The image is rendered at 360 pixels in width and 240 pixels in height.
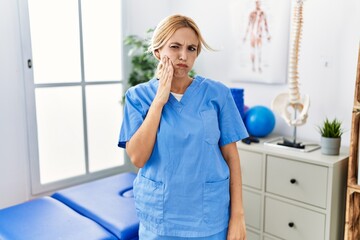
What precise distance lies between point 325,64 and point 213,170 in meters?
1.26

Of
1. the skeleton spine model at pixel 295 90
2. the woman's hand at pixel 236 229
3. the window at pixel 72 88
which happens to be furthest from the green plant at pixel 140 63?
the woman's hand at pixel 236 229

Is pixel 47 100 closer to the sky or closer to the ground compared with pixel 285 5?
closer to the ground

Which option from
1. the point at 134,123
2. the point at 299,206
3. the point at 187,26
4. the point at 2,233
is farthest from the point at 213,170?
the point at 2,233

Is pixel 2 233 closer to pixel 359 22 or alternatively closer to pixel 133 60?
pixel 133 60

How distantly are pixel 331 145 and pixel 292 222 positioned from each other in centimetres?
45

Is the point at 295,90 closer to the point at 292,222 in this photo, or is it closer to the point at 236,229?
the point at 292,222

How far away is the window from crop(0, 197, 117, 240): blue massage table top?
48cm

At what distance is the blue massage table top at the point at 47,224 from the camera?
5.32 feet

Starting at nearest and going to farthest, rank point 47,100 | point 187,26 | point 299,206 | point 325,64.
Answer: point 187,26 → point 299,206 → point 325,64 → point 47,100

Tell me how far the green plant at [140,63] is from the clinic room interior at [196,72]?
3.8 inches

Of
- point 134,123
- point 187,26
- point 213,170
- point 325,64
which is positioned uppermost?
point 187,26

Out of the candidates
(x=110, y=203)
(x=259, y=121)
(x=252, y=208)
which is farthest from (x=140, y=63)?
(x=252, y=208)

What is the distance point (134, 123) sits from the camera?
1224mm

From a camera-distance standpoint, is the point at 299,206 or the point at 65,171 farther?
the point at 65,171
